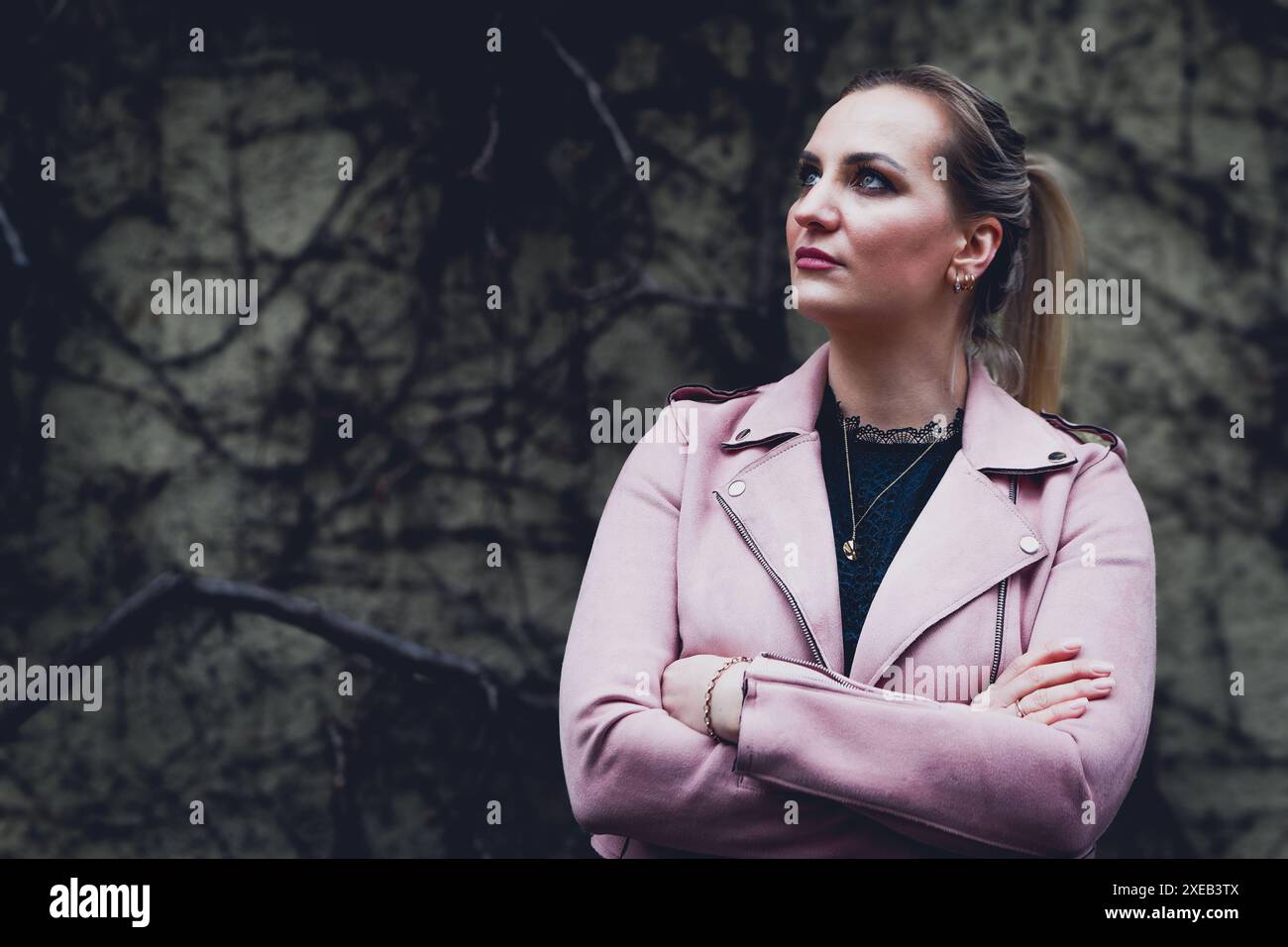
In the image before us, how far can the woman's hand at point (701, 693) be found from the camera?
1.79 metres

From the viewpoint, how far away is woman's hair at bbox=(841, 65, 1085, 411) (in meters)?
2.05

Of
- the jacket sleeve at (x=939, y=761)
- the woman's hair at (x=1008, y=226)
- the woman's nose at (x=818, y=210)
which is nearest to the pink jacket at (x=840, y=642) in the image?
the jacket sleeve at (x=939, y=761)

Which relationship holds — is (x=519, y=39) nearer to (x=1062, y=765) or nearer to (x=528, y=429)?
(x=528, y=429)

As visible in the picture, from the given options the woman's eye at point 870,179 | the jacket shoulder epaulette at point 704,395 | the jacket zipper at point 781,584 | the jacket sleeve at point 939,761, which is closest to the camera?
the jacket sleeve at point 939,761

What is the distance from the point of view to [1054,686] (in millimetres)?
1800

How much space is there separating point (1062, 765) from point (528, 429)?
2007 millimetres

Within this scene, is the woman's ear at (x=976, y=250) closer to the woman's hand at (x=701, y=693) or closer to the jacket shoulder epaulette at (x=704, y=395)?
the jacket shoulder epaulette at (x=704, y=395)

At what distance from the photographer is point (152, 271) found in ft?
11.4

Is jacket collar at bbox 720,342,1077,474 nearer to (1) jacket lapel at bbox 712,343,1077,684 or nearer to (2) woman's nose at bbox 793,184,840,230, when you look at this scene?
(1) jacket lapel at bbox 712,343,1077,684

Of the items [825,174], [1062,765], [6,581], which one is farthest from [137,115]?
[1062,765]

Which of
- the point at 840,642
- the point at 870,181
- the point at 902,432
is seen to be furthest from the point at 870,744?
the point at 870,181

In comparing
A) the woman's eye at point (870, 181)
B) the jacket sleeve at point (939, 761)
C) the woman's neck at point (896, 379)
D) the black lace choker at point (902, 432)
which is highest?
the woman's eye at point (870, 181)

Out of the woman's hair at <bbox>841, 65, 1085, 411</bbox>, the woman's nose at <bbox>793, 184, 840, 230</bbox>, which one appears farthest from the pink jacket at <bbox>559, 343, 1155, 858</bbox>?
the woman's nose at <bbox>793, 184, 840, 230</bbox>

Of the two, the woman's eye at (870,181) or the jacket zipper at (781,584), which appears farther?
the woman's eye at (870,181)
